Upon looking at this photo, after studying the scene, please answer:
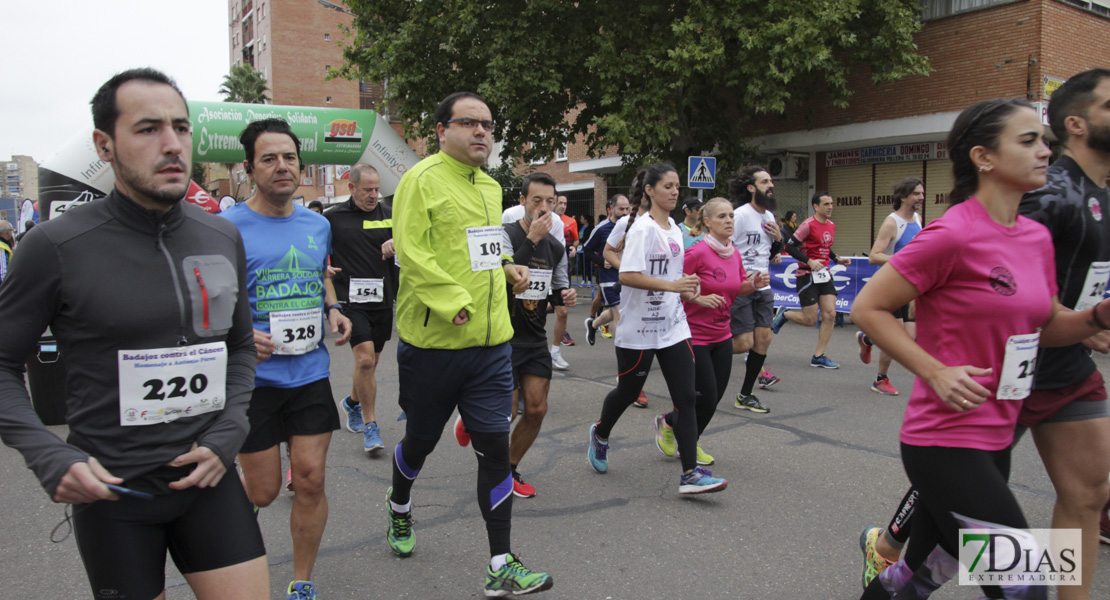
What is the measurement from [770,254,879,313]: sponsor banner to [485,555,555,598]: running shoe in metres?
10.1

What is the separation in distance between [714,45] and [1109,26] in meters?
9.48

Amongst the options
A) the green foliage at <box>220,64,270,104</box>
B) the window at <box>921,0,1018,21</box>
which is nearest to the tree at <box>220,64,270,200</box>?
the green foliage at <box>220,64,270,104</box>

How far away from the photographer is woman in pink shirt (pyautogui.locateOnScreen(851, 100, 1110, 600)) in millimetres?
2189

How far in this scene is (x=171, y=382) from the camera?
1997mm

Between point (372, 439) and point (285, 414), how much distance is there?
2495mm

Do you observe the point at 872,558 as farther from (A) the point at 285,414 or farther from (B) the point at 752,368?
(B) the point at 752,368

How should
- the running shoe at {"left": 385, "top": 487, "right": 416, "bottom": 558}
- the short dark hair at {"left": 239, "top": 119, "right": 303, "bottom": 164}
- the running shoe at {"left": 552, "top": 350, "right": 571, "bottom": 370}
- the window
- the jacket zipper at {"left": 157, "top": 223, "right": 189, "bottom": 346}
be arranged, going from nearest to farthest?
the jacket zipper at {"left": 157, "top": 223, "right": 189, "bottom": 346}
the short dark hair at {"left": 239, "top": 119, "right": 303, "bottom": 164}
the running shoe at {"left": 385, "top": 487, "right": 416, "bottom": 558}
the running shoe at {"left": 552, "top": 350, "right": 571, "bottom": 370}
the window

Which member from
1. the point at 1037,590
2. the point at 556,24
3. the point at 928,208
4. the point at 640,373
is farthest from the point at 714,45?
the point at 1037,590

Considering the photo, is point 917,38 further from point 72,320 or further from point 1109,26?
point 72,320

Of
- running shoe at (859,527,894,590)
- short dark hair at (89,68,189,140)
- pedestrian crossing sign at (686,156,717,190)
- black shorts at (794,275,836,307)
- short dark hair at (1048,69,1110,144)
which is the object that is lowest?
running shoe at (859,527,894,590)

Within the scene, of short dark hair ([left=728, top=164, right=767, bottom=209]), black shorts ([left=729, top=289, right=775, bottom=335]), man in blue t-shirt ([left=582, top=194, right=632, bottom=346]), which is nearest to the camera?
black shorts ([left=729, top=289, right=775, bottom=335])

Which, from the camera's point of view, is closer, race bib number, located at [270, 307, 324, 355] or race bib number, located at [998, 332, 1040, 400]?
race bib number, located at [998, 332, 1040, 400]

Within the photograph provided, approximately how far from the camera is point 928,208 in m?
18.6

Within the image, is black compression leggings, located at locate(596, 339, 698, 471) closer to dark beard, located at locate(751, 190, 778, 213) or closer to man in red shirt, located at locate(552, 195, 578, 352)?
dark beard, located at locate(751, 190, 778, 213)
